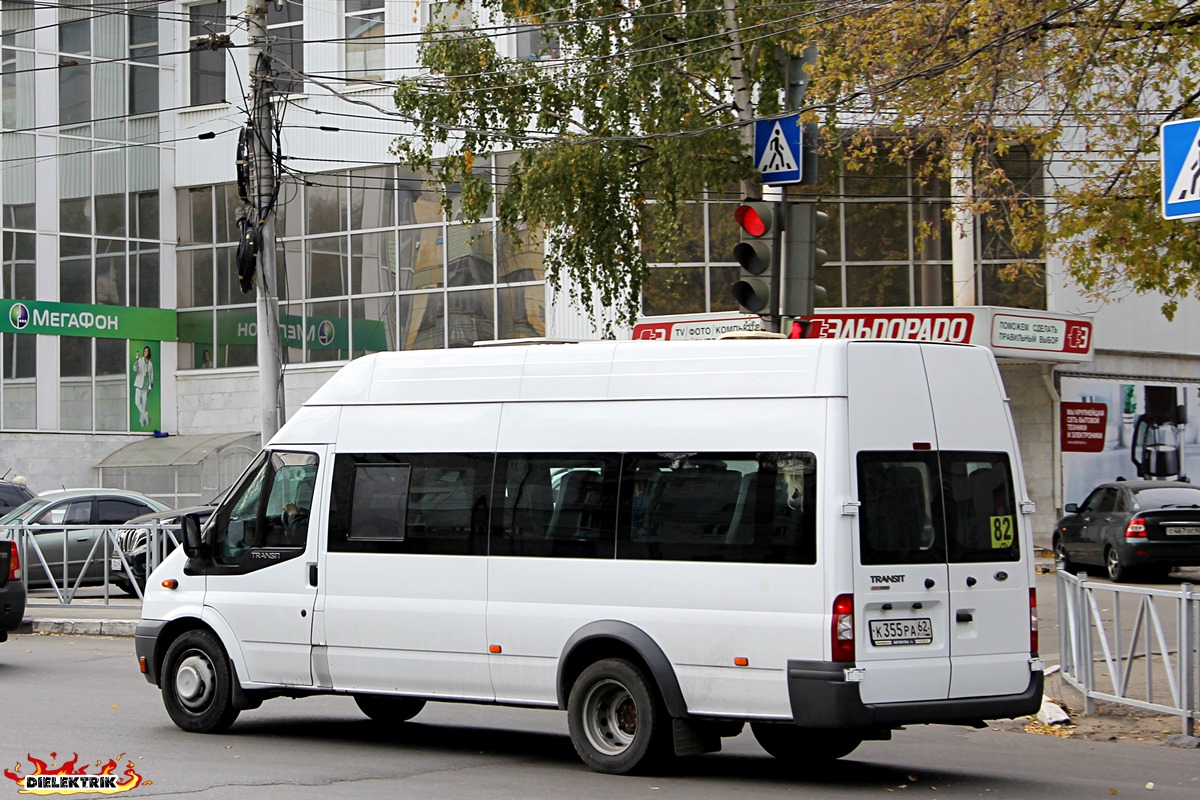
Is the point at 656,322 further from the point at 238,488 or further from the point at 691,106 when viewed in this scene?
the point at 238,488

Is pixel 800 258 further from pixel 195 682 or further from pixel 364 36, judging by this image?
pixel 364 36

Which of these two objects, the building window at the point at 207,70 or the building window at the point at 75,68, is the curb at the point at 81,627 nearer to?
the building window at the point at 75,68

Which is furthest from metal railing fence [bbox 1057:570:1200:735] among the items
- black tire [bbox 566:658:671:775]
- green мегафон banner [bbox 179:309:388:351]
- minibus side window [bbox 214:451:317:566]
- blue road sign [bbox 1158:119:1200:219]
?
green мегафон banner [bbox 179:309:388:351]

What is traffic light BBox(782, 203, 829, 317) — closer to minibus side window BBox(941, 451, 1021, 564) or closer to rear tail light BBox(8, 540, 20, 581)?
minibus side window BBox(941, 451, 1021, 564)

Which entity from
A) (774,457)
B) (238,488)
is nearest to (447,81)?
(238,488)

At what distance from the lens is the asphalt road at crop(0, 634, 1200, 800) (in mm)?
8648

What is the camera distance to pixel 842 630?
8.30 metres

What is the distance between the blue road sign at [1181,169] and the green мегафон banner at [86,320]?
108ft

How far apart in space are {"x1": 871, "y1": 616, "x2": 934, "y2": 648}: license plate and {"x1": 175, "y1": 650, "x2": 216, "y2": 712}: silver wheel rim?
464 cm

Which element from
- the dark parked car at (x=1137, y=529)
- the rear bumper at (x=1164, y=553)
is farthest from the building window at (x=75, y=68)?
the rear bumper at (x=1164, y=553)

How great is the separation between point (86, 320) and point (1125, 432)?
77.9 feet

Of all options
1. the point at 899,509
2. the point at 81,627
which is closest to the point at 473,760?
the point at 899,509

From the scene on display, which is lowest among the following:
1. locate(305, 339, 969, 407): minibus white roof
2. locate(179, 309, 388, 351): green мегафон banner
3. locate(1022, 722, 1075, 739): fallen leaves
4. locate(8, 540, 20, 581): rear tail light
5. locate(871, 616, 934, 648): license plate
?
locate(1022, 722, 1075, 739): fallen leaves

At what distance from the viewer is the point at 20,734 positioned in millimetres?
10375
